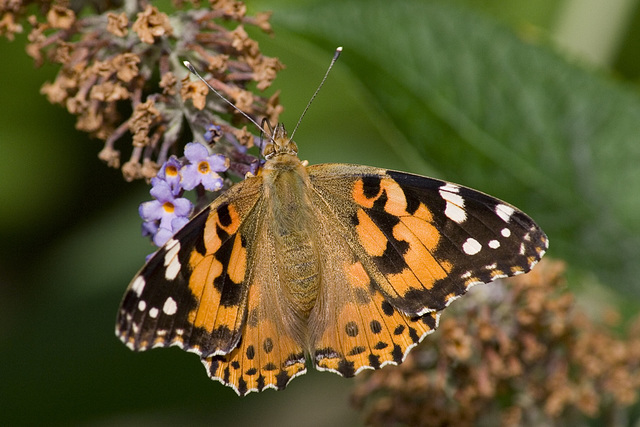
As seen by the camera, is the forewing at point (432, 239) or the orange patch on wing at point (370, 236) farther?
the orange patch on wing at point (370, 236)

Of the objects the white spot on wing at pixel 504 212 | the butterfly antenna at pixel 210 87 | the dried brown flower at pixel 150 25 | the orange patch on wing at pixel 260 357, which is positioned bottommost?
the orange patch on wing at pixel 260 357

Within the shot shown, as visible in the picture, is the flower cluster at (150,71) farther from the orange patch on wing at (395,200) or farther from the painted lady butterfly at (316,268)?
the orange patch on wing at (395,200)

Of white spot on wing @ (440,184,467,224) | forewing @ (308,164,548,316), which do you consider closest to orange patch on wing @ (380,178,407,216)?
forewing @ (308,164,548,316)

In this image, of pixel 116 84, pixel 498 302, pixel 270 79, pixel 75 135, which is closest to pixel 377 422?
pixel 498 302

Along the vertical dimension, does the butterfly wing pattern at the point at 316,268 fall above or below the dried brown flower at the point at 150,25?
below

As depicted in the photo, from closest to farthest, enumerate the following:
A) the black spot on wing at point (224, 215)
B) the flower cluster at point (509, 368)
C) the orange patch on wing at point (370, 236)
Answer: the black spot on wing at point (224, 215) → the orange patch on wing at point (370, 236) → the flower cluster at point (509, 368)

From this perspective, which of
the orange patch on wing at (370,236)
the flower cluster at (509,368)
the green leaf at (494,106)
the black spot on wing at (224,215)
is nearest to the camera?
the black spot on wing at (224,215)

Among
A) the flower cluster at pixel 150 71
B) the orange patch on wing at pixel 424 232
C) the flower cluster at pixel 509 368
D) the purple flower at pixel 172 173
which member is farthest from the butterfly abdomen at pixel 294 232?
the flower cluster at pixel 509 368
